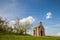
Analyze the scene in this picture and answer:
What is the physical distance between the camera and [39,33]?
491 inches

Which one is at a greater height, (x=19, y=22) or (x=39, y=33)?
(x=19, y=22)

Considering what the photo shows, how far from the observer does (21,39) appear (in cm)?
761

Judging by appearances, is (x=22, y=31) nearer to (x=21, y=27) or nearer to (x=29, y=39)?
(x=21, y=27)

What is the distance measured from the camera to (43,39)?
26.0 ft

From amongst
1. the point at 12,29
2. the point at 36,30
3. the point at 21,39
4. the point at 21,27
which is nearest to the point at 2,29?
the point at 12,29

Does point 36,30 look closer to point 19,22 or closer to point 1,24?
point 19,22

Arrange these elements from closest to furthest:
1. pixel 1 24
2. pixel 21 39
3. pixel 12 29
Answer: pixel 21 39 < pixel 1 24 < pixel 12 29

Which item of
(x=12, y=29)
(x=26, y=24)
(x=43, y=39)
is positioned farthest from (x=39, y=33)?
(x=43, y=39)

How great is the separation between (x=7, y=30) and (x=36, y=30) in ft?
8.61

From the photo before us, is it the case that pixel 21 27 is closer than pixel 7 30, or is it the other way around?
pixel 7 30

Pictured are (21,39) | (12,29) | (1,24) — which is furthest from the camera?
(12,29)

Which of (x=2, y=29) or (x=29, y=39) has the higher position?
(x=2, y=29)

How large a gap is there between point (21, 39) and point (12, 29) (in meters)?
4.65

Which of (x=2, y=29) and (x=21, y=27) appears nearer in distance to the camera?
(x=2, y=29)
